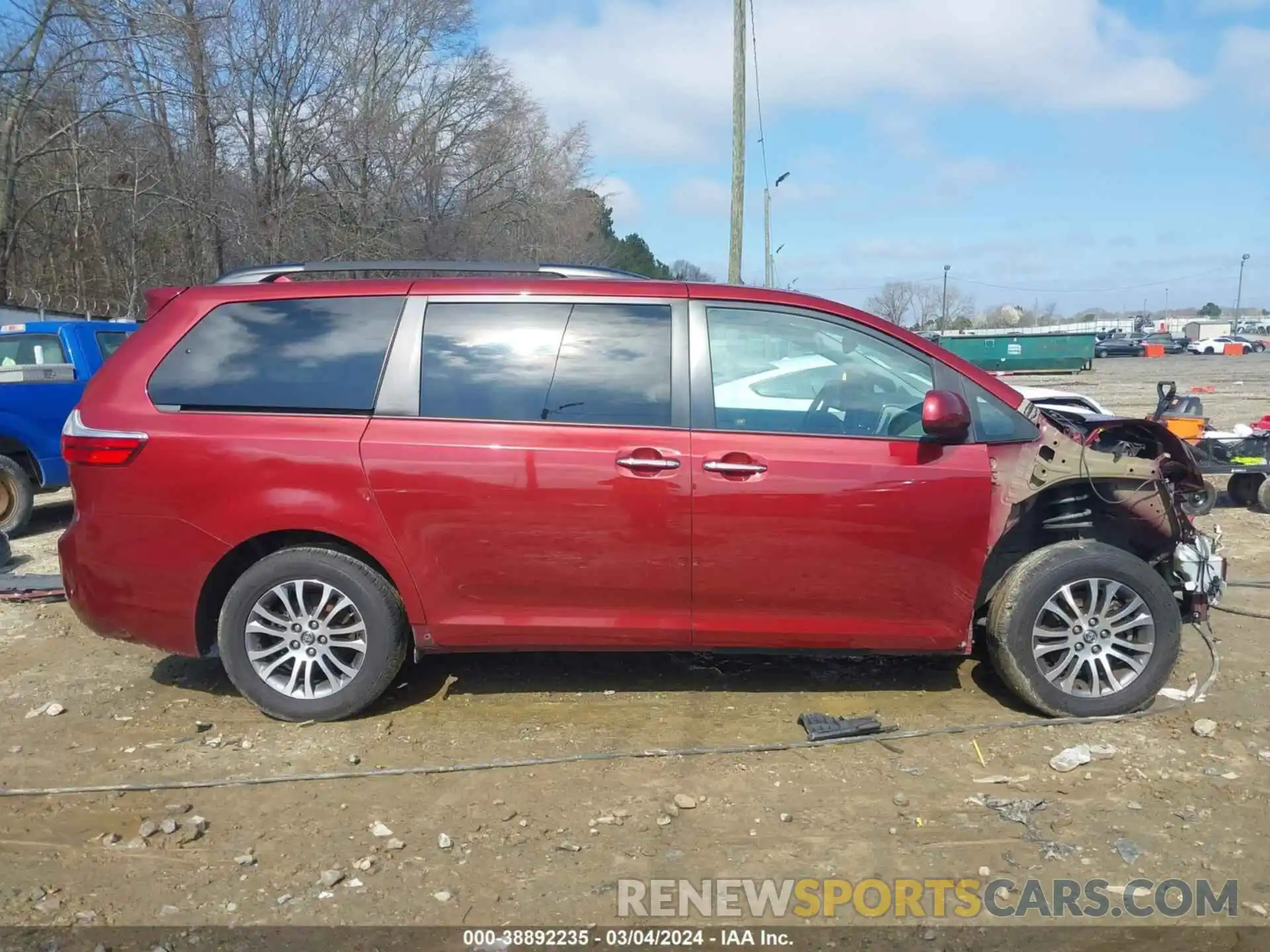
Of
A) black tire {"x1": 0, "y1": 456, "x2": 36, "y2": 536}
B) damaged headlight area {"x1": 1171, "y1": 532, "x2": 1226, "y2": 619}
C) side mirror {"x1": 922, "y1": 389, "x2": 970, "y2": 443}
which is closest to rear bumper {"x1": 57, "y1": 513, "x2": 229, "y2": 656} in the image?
side mirror {"x1": 922, "y1": 389, "x2": 970, "y2": 443}

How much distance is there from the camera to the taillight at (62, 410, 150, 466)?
4191 mm

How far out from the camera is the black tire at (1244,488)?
906cm

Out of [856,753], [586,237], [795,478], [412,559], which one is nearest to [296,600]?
[412,559]

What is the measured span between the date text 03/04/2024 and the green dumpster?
42.0 metres

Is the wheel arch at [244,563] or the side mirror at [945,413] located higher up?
the side mirror at [945,413]

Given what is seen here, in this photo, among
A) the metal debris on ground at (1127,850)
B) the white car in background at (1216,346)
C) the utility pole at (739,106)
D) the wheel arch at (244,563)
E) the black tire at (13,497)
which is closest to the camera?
the metal debris on ground at (1127,850)

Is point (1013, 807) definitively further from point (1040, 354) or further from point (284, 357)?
point (1040, 354)

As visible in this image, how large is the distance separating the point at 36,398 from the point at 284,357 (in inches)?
216

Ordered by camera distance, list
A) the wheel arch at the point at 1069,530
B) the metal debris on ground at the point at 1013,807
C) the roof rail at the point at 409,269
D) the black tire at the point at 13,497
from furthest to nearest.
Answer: the black tire at the point at 13,497
the roof rail at the point at 409,269
the wheel arch at the point at 1069,530
the metal debris on ground at the point at 1013,807

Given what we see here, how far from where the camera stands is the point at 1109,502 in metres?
4.41

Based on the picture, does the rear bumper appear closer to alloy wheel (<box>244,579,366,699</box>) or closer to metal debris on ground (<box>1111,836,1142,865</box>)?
alloy wheel (<box>244,579,366,699</box>)

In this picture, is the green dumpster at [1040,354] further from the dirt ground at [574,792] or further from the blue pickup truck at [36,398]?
the dirt ground at [574,792]

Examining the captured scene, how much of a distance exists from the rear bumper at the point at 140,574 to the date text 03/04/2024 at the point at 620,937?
211cm

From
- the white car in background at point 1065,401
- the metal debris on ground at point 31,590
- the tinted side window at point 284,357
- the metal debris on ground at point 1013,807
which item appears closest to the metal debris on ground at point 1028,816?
the metal debris on ground at point 1013,807
